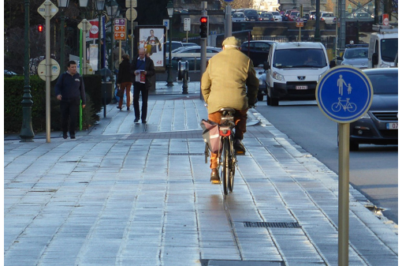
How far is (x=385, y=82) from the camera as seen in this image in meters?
17.0

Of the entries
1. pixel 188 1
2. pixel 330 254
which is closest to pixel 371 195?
pixel 330 254

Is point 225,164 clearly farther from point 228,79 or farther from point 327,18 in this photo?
point 327,18

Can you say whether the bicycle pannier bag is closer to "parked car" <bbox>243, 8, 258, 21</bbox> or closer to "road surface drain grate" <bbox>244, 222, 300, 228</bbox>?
"road surface drain grate" <bbox>244, 222, 300, 228</bbox>

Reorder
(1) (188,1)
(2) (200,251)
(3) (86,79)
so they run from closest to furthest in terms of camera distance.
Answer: (2) (200,251) < (3) (86,79) < (1) (188,1)

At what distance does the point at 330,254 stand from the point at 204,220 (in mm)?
1721

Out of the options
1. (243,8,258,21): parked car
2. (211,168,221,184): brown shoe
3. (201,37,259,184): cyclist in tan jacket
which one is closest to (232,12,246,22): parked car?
(243,8,258,21): parked car

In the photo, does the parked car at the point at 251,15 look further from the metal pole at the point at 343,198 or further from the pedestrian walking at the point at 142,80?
the metal pole at the point at 343,198

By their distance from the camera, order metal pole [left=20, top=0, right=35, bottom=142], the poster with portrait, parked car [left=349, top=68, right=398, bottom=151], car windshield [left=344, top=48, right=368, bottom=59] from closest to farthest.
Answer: parked car [left=349, top=68, right=398, bottom=151]
metal pole [left=20, top=0, right=35, bottom=142]
the poster with portrait
car windshield [left=344, top=48, right=368, bottom=59]

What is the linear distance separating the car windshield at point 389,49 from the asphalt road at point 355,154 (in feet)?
21.6

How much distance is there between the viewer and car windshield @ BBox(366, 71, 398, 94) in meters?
16.5

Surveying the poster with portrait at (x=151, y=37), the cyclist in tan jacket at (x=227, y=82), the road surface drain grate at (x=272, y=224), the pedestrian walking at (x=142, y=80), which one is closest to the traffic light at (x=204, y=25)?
the poster with portrait at (x=151, y=37)

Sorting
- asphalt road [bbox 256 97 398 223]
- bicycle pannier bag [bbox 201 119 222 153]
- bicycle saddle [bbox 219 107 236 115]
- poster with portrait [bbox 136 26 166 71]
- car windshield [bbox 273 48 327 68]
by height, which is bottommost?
asphalt road [bbox 256 97 398 223]

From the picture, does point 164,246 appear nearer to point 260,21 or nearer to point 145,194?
point 145,194

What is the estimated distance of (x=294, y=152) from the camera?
15.1 meters
